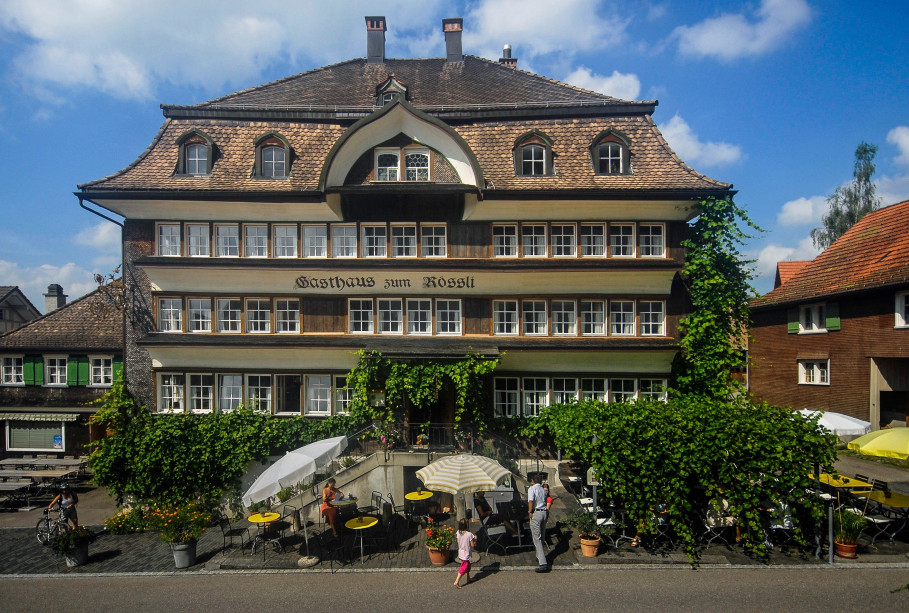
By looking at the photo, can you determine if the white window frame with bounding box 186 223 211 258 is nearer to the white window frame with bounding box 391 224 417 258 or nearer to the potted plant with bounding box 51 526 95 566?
the white window frame with bounding box 391 224 417 258

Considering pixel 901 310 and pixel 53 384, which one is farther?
pixel 53 384

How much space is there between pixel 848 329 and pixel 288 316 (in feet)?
77.8

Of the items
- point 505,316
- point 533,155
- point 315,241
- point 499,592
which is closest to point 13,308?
point 315,241

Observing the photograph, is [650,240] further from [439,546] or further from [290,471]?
[290,471]

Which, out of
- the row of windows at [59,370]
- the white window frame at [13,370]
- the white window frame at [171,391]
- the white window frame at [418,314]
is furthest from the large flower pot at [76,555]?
the white window frame at [13,370]

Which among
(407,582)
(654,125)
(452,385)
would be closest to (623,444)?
(407,582)

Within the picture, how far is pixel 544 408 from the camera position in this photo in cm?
1672

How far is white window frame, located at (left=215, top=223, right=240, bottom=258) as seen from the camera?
1730cm

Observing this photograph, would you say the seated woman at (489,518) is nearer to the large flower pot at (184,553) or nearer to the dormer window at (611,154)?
the large flower pot at (184,553)

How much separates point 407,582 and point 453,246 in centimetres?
1048

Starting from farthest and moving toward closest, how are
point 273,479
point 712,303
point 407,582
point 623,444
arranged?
point 712,303
point 273,479
point 623,444
point 407,582

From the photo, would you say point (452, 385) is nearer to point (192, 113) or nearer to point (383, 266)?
point (383, 266)

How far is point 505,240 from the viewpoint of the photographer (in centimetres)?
1708

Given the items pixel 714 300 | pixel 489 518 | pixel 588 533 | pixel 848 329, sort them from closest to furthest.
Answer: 1. pixel 588 533
2. pixel 489 518
3. pixel 714 300
4. pixel 848 329
